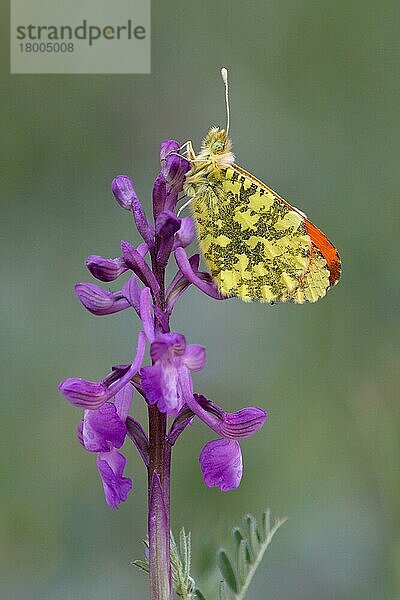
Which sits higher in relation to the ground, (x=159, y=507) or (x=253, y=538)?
(x=159, y=507)

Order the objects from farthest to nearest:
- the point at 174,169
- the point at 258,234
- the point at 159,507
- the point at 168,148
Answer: the point at 258,234 < the point at 168,148 < the point at 174,169 < the point at 159,507

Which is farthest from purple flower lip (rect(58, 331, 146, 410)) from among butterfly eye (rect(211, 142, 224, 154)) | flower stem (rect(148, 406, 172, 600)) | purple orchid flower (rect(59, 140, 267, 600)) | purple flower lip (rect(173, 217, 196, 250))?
butterfly eye (rect(211, 142, 224, 154))

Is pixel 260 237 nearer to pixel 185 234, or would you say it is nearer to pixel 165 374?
pixel 185 234

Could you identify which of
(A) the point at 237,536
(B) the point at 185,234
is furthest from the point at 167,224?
(A) the point at 237,536

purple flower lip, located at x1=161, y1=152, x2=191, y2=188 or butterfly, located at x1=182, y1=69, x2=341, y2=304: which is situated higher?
purple flower lip, located at x1=161, y1=152, x2=191, y2=188

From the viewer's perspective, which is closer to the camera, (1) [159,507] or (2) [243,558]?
(1) [159,507]

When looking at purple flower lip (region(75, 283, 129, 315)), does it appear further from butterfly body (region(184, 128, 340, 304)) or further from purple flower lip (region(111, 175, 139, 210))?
butterfly body (region(184, 128, 340, 304))
